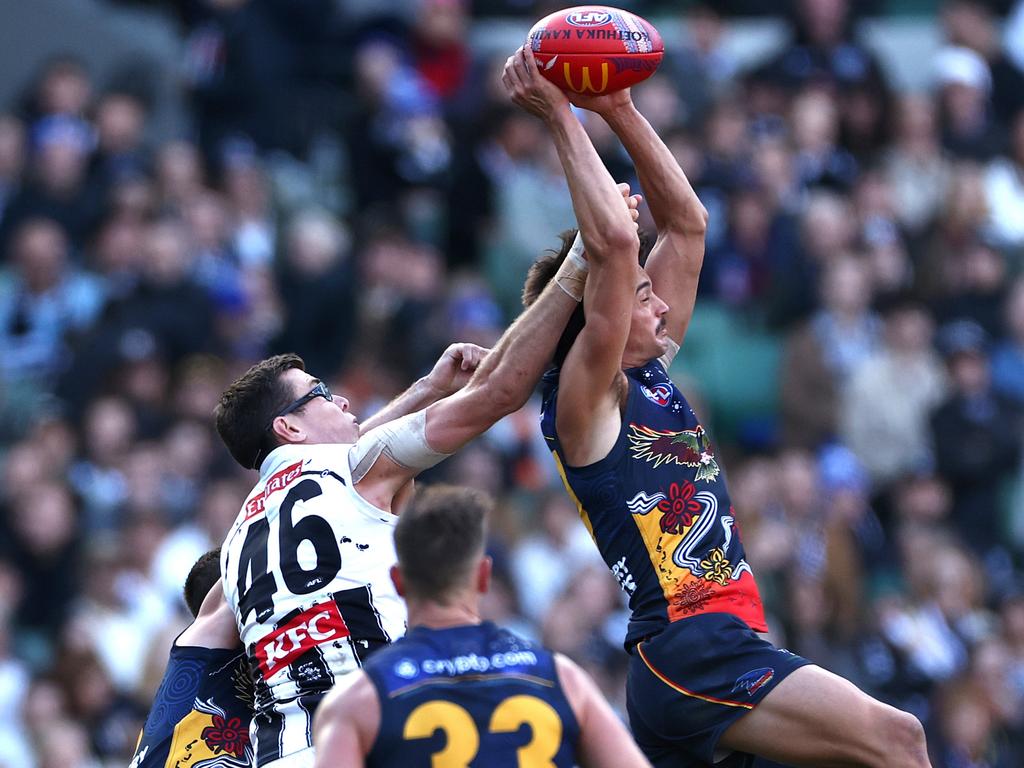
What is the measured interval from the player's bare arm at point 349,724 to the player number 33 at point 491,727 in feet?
0.34

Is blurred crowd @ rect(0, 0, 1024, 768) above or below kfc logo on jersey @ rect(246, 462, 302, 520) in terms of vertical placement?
below

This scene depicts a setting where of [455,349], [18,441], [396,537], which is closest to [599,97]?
[455,349]

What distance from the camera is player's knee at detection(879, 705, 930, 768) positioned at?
271 inches

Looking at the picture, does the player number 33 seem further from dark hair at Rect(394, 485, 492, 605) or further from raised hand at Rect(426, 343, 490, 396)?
raised hand at Rect(426, 343, 490, 396)

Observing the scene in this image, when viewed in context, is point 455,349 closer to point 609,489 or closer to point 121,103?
point 609,489

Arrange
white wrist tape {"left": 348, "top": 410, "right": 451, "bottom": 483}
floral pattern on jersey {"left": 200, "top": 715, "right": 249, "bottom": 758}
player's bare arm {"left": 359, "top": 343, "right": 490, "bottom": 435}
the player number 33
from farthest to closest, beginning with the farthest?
player's bare arm {"left": 359, "top": 343, "right": 490, "bottom": 435}, floral pattern on jersey {"left": 200, "top": 715, "right": 249, "bottom": 758}, white wrist tape {"left": 348, "top": 410, "right": 451, "bottom": 483}, the player number 33

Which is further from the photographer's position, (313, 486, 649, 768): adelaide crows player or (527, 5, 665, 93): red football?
(527, 5, 665, 93): red football

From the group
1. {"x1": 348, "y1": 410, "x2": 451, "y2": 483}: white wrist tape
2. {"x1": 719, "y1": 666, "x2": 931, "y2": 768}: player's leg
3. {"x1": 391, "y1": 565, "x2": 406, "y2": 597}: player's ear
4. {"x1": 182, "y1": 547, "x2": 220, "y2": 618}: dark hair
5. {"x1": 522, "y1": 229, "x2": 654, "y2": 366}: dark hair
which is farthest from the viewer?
{"x1": 182, "y1": 547, "x2": 220, "y2": 618}: dark hair

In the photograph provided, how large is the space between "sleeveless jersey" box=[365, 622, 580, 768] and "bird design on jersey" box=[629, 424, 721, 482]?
5.21 feet

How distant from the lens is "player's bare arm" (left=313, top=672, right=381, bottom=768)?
18.0 feet

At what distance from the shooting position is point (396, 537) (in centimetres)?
582

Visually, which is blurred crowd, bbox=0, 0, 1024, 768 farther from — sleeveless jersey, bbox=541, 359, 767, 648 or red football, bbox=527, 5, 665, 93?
red football, bbox=527, 5, 665, 93

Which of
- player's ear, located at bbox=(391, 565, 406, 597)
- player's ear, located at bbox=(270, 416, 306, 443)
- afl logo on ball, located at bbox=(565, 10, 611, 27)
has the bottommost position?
player's ear, located at bbox=(270, 416, 306, 443)

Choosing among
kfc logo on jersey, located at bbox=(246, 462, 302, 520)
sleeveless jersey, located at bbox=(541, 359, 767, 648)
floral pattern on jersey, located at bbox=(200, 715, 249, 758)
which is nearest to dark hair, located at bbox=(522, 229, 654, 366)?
sleeveless jersey, located at bbox=(541, 359, 767, 648)
